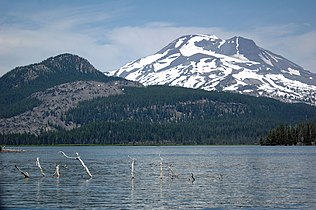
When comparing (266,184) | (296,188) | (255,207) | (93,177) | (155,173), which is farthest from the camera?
(155,173)

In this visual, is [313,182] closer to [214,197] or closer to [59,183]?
[214,197]

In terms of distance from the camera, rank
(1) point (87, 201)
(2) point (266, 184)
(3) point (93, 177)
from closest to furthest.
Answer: (1) point (87, 201) < (2) point (266, 184) < (3) point (93, 177)

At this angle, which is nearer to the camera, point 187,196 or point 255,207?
point 255,207

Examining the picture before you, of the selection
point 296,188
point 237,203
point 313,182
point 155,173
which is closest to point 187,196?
point 237,203

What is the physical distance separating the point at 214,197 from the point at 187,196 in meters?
2.50

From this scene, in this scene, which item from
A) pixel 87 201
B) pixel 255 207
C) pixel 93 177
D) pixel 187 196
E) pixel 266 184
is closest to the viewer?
pixel 255 207

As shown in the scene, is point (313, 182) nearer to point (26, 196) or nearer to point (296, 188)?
point (296, 188)

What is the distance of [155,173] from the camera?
87.4 metres

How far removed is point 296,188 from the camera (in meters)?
61.2

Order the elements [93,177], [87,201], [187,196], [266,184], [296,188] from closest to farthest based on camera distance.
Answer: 1. [87,201]
2. [187,196]
3. [296,188]
4. [266,184]
5. [93,177]

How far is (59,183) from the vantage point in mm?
70312

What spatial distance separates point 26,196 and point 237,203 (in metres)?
19.5

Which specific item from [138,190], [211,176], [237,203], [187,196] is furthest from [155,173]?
[237,203]

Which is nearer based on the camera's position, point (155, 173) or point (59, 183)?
point (59, 183)
